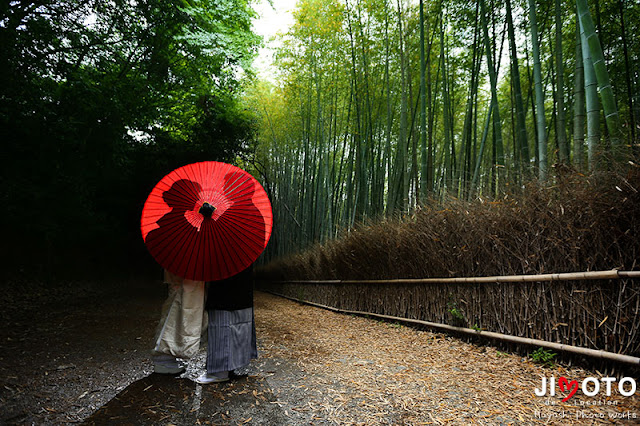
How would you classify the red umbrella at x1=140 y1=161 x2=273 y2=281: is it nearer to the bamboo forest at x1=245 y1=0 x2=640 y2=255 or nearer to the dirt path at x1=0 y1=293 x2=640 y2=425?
the dirt path at x1=0 y1=293 x2=640 y2=425

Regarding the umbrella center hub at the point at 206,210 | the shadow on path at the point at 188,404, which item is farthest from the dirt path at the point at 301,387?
the umbrella center hub at the point at 206,210

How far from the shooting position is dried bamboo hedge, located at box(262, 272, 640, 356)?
72.0 inches

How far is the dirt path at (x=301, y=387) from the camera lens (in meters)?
1.56

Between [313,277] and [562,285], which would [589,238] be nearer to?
[562,285]

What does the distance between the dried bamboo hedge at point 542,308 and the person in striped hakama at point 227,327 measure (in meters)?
1.89

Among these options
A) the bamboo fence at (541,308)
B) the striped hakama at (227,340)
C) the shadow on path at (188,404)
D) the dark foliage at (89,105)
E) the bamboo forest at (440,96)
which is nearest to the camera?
the shadow on path at (188,404)

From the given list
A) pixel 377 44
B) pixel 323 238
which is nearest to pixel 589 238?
pixel 377 44

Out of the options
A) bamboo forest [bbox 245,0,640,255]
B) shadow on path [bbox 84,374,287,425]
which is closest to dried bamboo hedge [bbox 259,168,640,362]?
bamboo forest [bbox 245,0,640,255]

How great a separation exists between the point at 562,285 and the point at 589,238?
13.3 inches

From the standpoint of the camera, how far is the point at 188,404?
1.70m

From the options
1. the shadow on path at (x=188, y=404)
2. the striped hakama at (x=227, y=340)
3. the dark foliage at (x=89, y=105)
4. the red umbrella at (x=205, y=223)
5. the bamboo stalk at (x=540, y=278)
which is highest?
the dark foliage at (x=89, y=105)

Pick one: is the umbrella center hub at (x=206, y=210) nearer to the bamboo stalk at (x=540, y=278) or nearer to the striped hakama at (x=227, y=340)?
the striped hakama at (x=227, y=340)

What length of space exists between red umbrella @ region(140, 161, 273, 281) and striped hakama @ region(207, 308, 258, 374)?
27 centimetres

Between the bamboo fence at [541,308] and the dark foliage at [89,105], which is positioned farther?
the dark foliage at [89,105]
